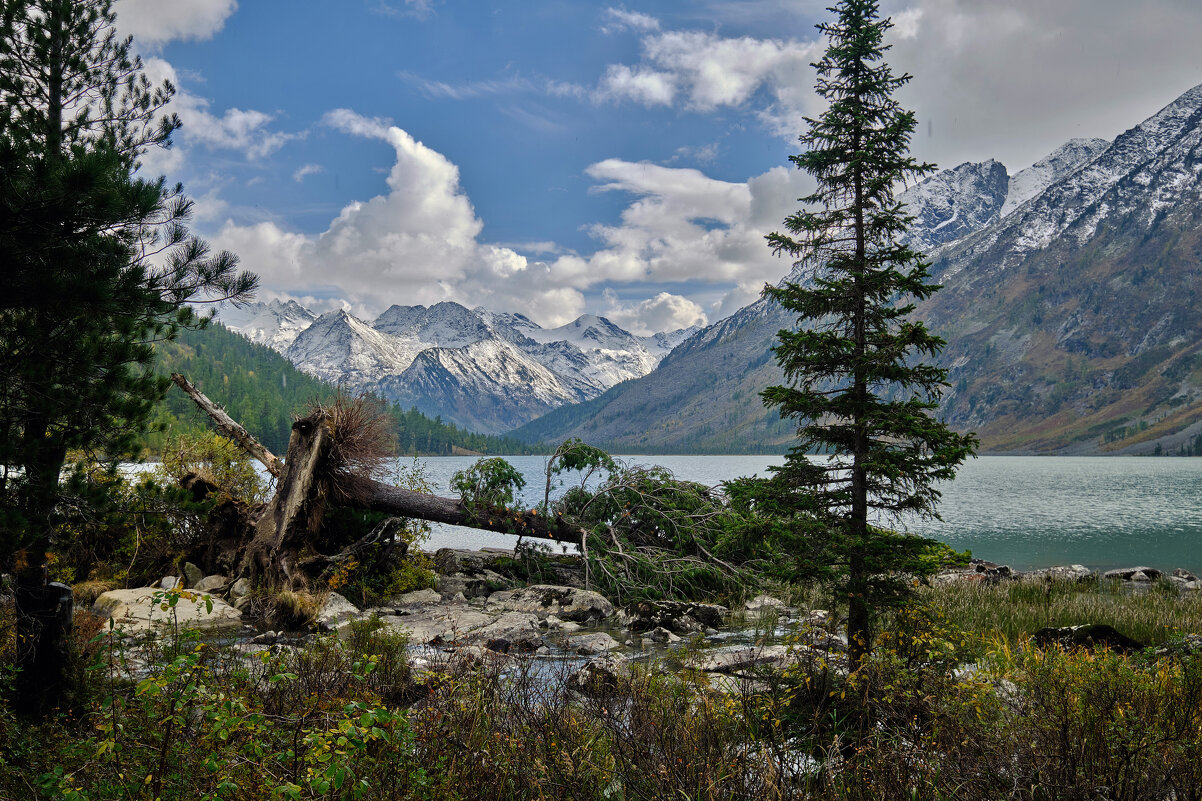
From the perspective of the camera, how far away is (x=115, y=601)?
11.5 metres

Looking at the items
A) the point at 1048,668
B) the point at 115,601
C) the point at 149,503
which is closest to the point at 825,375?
the point at 1048,668

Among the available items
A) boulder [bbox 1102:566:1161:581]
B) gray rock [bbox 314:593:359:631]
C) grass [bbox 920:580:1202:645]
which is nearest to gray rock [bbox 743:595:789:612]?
grass [bbox 920:580:1202:645]

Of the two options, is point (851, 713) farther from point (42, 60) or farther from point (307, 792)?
point (42, 60)

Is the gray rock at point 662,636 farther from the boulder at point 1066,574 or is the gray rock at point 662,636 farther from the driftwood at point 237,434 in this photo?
the boulder at point 1066,574

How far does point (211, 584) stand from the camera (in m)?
13.1

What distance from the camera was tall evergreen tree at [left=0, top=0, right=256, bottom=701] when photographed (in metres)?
4.48

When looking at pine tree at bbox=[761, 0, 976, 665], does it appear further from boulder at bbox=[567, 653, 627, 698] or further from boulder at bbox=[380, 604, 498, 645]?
boulder at bbox=[380, 604, 498, 645]

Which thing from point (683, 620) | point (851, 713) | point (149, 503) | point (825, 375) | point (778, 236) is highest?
point (778, 236)

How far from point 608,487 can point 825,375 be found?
902 centimetres

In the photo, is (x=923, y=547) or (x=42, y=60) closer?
(x=42, y=60)

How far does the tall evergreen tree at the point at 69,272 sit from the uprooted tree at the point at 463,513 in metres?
7.06

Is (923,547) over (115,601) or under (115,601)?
over

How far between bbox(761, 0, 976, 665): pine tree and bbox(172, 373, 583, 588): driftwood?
28.8ft

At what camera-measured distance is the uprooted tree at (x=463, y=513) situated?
13.1m
